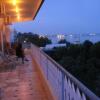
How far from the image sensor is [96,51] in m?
38.5

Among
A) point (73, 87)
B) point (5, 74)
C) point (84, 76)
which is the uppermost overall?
point (73, 87)

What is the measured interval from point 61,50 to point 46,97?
36.0 m

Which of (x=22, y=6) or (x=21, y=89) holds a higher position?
(x=22, y=6)

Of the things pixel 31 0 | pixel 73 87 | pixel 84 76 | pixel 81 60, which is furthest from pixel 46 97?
pixel 81 60

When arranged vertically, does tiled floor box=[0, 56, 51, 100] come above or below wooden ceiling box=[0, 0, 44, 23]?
below

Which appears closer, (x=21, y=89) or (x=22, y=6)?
(x=21, y=89)

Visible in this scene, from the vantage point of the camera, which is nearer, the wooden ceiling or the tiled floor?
the tiled floor

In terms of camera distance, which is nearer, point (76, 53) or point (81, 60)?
point (81, 60)

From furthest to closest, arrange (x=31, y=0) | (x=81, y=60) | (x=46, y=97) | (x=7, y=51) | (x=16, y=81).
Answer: (x=81, y=60)
(x=7, y=51)
(x=31, y=0)
(x=16, y=81)
(x=46, y=97)

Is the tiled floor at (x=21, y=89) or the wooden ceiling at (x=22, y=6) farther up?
the wooden ceiling at (x=22, y=6)

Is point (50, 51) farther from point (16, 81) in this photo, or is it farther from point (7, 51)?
point (16, 81)

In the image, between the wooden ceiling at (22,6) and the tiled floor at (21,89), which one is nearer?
the tiled floor at (21,89)

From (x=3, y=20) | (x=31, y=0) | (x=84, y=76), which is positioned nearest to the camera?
(x=31, y=0)

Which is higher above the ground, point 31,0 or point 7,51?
point 31,0
